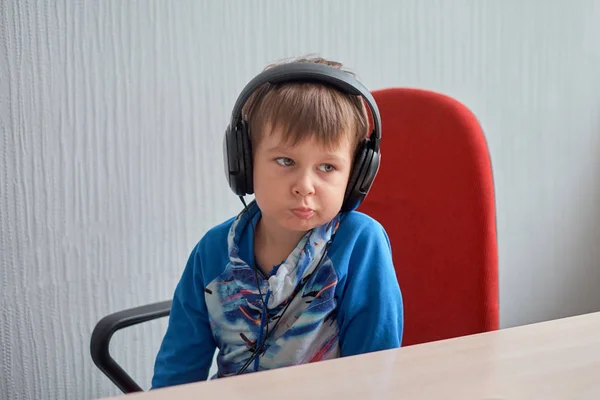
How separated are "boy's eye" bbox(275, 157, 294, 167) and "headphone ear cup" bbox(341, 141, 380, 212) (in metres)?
0.10

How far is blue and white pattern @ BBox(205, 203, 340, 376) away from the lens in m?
0.91

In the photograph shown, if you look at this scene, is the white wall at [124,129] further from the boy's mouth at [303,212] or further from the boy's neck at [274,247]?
the boy's mouth at [303,212]

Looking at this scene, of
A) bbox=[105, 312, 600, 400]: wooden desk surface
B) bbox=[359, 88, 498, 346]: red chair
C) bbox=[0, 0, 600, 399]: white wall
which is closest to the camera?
bbox=[105, 312, 600, 400]: wooden desk surface

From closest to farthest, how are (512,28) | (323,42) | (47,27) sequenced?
1. (47,27)
2. (323,42)
3. (512,28)

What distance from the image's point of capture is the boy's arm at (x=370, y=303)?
90cm

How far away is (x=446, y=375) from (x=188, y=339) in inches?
22.0

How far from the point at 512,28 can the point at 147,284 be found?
1.43 meters

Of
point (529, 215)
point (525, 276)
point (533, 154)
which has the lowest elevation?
point (525, 276)

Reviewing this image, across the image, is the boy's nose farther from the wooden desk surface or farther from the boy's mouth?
the wooden desk surface

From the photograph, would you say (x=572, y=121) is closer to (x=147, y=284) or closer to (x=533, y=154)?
(x=533, y=154)

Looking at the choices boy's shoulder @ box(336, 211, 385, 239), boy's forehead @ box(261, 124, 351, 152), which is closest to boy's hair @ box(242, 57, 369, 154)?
boy's forehead @ box(261, 124, 351, 152)

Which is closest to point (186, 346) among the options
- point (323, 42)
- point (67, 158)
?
point (67, 158)

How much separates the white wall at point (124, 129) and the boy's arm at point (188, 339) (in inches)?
21.5

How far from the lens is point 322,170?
2.93 ft
